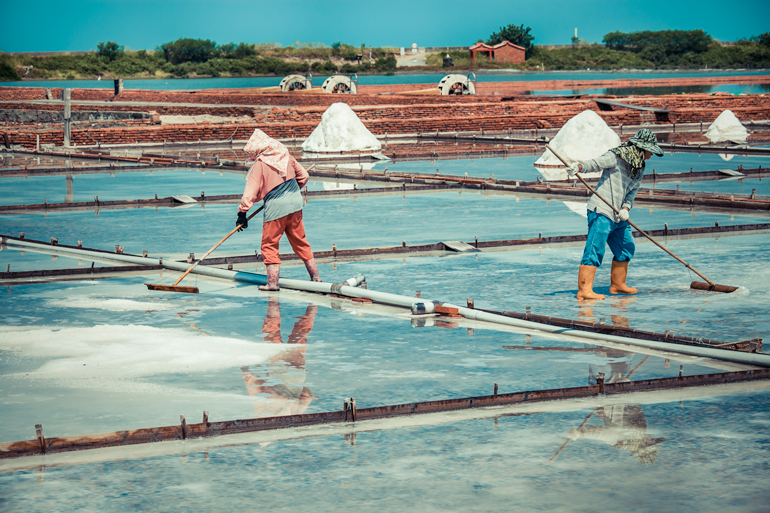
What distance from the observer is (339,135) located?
2267 cm

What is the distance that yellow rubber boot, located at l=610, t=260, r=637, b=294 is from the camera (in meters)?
7.41

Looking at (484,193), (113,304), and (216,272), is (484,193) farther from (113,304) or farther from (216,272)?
(113,304)

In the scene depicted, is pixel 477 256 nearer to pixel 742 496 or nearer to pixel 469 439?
pixel 469 439

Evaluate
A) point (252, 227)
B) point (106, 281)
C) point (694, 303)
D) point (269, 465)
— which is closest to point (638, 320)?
point (694, 303)

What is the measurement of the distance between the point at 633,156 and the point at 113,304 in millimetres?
3903

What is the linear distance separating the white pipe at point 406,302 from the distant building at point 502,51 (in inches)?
4545

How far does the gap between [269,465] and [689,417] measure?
1.93 m

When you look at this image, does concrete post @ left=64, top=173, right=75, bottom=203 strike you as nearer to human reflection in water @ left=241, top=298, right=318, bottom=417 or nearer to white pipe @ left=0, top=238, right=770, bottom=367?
white pipe @ left=0, top=238, right=770, bottom=367

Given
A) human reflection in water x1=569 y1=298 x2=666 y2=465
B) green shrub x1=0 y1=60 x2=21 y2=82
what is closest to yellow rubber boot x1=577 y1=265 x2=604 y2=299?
human reflection in water x1=569 y1=298 x2=666 y2=465

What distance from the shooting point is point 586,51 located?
139 meters

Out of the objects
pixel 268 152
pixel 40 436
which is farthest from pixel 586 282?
pixel 40 436

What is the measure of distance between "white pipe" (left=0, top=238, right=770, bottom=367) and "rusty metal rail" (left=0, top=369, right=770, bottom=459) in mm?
299

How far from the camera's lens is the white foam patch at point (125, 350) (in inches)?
212

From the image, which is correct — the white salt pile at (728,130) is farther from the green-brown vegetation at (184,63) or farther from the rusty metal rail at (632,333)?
the green-brown vegetation at (184,63)
